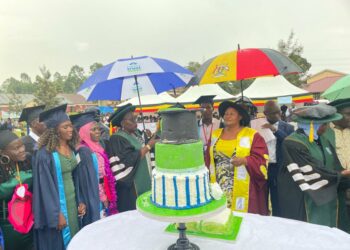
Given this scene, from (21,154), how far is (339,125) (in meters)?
3.71

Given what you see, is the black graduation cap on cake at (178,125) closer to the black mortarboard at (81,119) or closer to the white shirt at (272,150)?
the black mortarboard at (81,119)

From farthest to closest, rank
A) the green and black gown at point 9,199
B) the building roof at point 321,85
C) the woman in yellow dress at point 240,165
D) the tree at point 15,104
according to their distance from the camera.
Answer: the tree at point 15,104 < the building roof at point 321,85 < the woman in yellow dress at point 240,165 < the green and black gown at point 9,199

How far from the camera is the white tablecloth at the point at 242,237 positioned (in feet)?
6.68

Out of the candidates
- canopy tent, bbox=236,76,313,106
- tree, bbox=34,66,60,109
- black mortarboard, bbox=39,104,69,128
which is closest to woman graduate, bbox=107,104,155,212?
black mortarboard, bbox=39,104,69,128

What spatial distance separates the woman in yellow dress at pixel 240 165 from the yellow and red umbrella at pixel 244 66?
18.0 inches

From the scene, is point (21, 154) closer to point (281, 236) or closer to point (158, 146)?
point (158, 146)

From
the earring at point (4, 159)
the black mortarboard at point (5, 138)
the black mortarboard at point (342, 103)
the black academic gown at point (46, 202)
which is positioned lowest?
the black academic gown at point (46, 202)

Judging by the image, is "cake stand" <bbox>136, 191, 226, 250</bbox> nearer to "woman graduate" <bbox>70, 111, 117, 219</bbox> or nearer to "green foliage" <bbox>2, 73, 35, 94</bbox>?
"woman graduate" <bbox>70, 111, 117, 219</bbox>

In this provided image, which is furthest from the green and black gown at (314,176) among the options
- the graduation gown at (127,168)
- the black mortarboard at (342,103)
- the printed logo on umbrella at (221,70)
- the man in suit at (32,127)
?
the man in suit at (32,127)

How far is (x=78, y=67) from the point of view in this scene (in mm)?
135750

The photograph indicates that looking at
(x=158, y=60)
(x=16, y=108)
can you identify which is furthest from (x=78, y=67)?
(x=158, y=60)

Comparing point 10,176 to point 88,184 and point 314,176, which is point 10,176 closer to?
point 88,184

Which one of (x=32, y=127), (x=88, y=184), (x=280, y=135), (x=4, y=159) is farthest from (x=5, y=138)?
(x=280, y=135)

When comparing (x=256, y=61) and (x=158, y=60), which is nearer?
(x=256, y=61)
